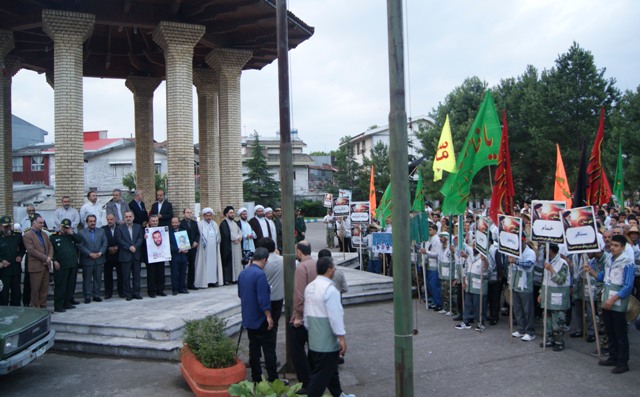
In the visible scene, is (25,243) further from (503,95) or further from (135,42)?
(503,95)

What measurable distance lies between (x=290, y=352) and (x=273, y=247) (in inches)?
60.7

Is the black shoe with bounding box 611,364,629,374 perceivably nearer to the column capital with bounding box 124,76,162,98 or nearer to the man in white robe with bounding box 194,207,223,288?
the man in white robe with bounding box 194,207,223,288

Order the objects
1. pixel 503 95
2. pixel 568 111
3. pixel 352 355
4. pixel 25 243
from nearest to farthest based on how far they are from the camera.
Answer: pixel 352 355, pixel 25 243, pixel 568 111, pixel 503 95

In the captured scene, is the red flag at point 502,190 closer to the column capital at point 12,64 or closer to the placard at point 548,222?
the placard at point 548,222

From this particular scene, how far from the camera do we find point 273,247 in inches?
312

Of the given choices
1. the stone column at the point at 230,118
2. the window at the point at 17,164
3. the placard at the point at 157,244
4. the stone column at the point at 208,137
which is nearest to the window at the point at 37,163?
the window at the point at 17,164

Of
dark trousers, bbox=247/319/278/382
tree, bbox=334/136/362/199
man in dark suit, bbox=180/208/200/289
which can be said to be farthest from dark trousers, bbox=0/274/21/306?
tree, bbox=334/136/362/199

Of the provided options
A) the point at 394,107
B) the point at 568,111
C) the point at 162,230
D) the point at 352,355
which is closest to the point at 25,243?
the point at 162,230

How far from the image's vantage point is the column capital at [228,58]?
722 inches

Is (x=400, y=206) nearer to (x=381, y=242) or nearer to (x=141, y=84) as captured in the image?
(x=381, y=242)

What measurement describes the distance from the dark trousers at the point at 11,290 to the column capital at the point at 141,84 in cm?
1284

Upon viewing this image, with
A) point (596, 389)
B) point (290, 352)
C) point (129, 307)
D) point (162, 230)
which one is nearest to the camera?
point (596, 389)

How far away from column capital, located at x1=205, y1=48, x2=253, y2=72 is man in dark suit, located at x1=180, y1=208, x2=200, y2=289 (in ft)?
22.0

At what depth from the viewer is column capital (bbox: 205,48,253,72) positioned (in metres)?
18.3
